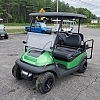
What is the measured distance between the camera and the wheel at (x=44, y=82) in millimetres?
3041

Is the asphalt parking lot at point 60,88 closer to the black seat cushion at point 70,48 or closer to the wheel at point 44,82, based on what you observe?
the wheel at point 44,82

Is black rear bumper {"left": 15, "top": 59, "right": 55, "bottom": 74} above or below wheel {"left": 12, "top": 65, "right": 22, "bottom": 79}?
above

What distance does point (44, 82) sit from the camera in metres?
3.06

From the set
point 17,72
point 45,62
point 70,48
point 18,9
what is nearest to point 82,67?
point 70,48

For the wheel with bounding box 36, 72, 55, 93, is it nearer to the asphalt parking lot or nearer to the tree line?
the asphalt parking lot

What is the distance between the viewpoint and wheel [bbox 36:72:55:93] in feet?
9.98

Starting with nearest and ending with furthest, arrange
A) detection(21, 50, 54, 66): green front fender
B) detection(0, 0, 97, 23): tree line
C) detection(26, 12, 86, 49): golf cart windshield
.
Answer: detection(21, 50, 54, 66): green front fender < detection(26, 12, 86, 49): golf cart windshield < detection(0, 0, 97, 23): tree line

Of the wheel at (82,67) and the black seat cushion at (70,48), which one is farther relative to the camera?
the wheel at (82,67)

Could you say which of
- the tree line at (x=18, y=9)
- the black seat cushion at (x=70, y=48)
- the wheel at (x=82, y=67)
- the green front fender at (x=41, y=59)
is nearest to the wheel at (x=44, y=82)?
the green front fender at (x=41, y=59)

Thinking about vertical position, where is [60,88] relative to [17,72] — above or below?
below

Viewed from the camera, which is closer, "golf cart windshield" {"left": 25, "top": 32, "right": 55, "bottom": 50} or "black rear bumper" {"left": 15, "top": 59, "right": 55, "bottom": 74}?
"black rear bumper" {"left": 15, "top": 59, "right": 55, "bottom": 74}

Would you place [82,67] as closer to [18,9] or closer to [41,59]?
[41,59]

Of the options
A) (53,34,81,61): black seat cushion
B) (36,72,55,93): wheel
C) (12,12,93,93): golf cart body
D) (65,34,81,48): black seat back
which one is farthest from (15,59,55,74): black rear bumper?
(65,34,81,48): black seat back

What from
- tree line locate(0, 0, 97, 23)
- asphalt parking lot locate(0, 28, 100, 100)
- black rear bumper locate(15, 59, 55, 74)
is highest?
tree line locate(0, 0, 97, 23)
